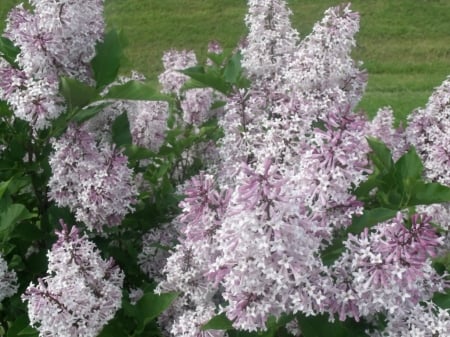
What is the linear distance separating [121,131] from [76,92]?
48 cm

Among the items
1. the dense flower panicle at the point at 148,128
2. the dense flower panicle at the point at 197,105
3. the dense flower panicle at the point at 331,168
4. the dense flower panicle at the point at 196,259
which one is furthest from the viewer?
the dense flower panicle at the point at 197,105

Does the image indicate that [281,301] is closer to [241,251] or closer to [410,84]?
[241,251]

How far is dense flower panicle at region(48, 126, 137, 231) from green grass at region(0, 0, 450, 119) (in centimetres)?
1097

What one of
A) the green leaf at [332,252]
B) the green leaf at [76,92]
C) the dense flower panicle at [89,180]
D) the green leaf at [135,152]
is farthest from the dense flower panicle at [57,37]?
the green leaf at [332,252]

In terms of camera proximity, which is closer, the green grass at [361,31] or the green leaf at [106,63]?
the green leaf at [106,63]

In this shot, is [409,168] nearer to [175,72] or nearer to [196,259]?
[196,259]

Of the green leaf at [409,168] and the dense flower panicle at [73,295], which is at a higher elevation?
the green leaf at [409,168]

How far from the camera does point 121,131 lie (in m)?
3.02

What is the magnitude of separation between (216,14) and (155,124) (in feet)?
51.2

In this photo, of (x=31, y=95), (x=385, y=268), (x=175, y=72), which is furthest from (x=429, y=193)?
(x=175, y=72)

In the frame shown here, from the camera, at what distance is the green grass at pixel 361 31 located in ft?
49.4

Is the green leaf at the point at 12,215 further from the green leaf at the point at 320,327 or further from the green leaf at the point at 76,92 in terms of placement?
the green leaf at the point at 320,327

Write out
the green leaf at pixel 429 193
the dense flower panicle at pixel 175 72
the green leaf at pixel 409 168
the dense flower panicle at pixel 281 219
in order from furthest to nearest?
the dense flower panicle at pixel 175 72 < the green leaf at pixel 409 168 < the green leaf at pixel 429 193 < the dense flower panicle at pixel 281 219

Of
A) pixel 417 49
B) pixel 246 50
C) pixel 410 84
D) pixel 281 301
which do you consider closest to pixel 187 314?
pixel 281 301
